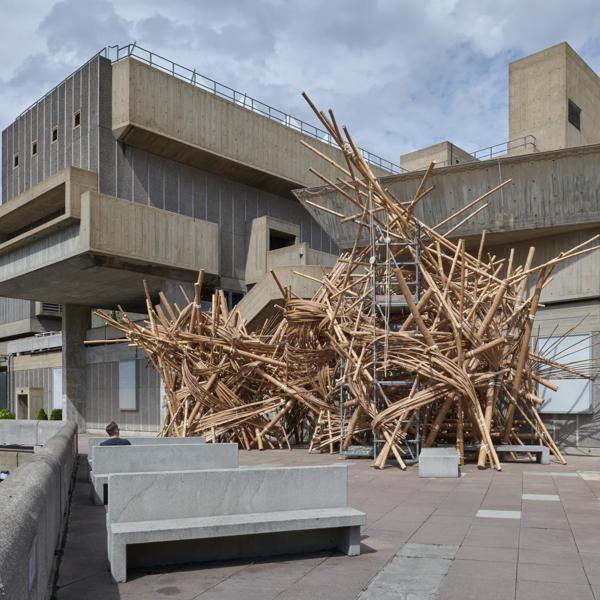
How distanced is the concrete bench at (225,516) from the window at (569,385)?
1057 cm

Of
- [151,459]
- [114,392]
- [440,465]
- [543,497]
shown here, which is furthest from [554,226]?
[114,392]

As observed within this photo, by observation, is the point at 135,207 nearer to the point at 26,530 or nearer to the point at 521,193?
the point at 521,193

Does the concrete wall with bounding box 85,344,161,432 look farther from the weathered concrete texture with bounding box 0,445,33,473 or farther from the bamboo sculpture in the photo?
the bamboo sculpture

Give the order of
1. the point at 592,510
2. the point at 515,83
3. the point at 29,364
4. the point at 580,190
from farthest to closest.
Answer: the point at 29,364
the point at 515,83
the point at 580,190
the point at 592,510

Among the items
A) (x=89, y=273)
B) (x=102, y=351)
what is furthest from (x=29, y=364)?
(x=89, y=273)

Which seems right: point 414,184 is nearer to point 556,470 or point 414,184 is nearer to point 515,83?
point 556,470

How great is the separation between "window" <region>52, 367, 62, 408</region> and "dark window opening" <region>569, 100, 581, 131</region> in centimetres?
2349

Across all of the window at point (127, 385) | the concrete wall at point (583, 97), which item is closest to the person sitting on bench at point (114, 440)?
the window at point (127, 385)

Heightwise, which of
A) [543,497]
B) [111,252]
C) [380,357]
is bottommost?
[543,497]

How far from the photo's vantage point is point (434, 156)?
37.0m

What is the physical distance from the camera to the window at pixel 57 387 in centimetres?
3241

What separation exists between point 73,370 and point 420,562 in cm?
2676

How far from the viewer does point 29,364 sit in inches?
1431

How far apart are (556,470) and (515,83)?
17.6m
